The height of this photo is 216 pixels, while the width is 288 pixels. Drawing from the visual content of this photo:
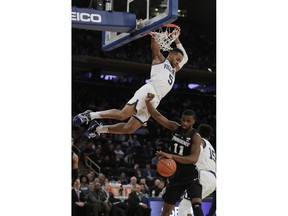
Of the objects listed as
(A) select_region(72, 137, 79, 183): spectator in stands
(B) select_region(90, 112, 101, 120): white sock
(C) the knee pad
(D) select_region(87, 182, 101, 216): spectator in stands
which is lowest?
(C) the knee pad

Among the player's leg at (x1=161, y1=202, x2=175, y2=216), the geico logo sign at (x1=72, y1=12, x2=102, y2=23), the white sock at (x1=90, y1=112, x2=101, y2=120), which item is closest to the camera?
the geico logo sign at (x1=72, y1=12, x2=102, y2=23)

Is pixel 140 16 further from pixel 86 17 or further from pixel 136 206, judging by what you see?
pixel 136 206

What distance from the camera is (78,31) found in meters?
5.54

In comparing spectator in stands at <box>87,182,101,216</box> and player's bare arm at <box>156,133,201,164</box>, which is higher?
player's bare arm at <box>156,133,201,164</box>

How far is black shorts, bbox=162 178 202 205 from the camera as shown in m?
6.29

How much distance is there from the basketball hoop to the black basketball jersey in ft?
2.89

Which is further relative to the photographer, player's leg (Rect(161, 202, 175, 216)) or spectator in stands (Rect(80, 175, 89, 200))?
player's leg (Rect(161, 202, 175, 216))

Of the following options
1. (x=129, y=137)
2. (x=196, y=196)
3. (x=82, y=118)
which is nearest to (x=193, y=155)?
(x=196, y=196)

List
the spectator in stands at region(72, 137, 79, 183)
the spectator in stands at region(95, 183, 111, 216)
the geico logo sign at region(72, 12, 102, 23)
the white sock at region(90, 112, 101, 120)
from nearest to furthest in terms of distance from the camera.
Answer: the geico logo sign at region(72, 12, 102, 23), the spectator in stands at region(72, 137, 79, 183), the white sock at region(90, 112, 101, 120), the spectator in stands at region(95, 183, 111, 216)

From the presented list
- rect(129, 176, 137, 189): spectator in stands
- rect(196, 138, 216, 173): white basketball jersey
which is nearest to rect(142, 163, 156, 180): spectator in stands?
rect(129, 176, 137, 189): spectator in stands

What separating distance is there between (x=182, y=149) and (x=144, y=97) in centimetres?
70

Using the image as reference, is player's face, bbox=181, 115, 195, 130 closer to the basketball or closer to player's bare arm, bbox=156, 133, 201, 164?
player's bare arm, bbox=156, 133, 201, 164
